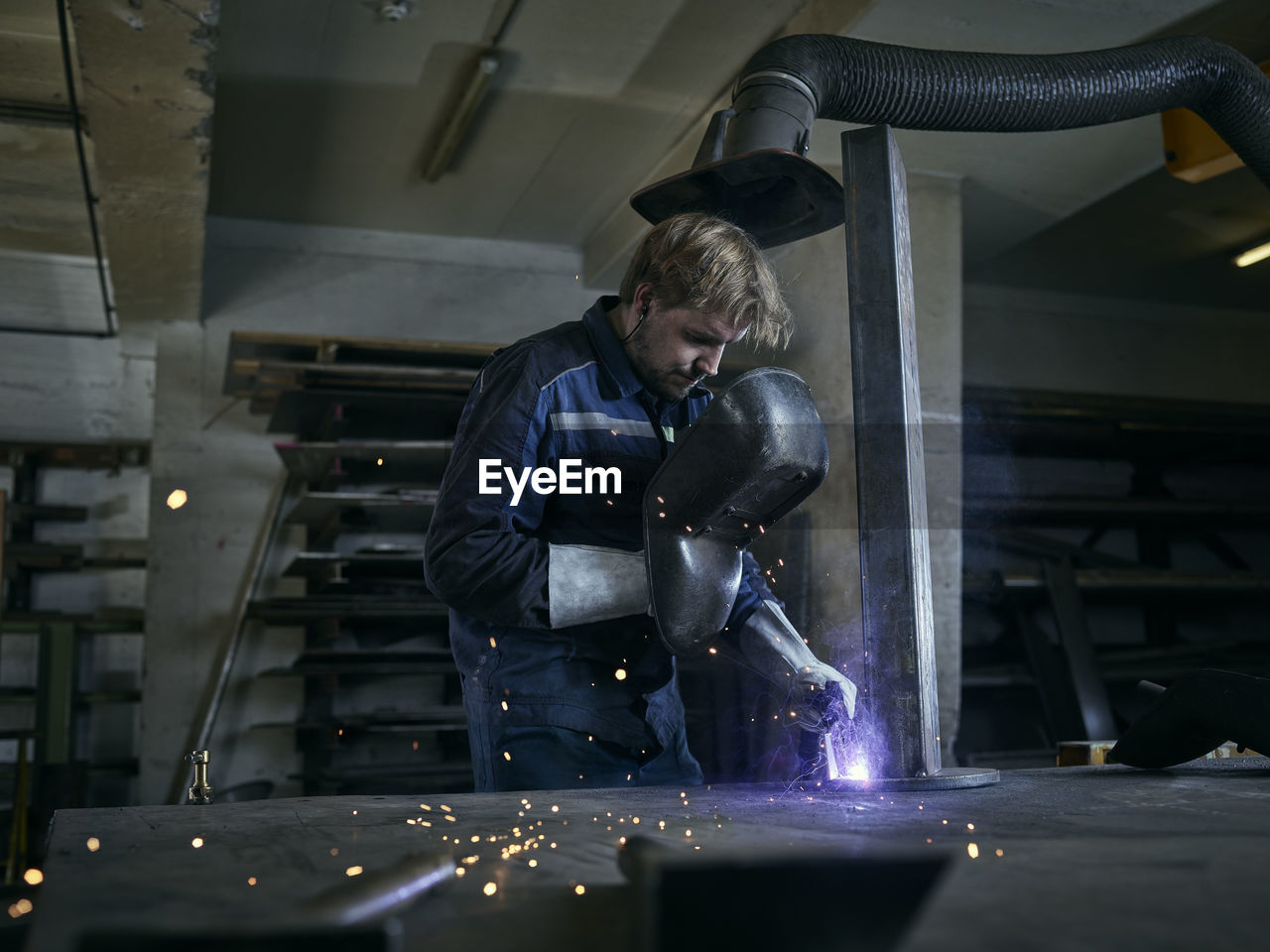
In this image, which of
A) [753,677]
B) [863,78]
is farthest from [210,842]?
[753,677]

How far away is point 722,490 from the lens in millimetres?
1534

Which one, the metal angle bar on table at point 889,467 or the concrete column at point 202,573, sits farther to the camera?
the concrete column at point 202,573

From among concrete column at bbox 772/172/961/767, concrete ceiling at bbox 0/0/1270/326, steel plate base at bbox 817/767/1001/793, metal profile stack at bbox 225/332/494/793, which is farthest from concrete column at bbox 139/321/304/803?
steel plate base at bbox 817/767/1001/793

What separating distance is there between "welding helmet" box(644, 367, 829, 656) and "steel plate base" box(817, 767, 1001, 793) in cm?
29

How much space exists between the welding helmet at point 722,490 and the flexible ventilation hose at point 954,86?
733mm

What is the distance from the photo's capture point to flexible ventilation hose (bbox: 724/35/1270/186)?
2096mm

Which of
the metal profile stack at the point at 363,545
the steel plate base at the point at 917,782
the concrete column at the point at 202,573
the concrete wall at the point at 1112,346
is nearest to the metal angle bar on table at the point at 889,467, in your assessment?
the steel plate base at the point at 917,782

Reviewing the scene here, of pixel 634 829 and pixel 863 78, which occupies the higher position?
pixel 863 78

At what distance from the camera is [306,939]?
0.54 metres

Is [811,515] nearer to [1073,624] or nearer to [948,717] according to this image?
[948,717]

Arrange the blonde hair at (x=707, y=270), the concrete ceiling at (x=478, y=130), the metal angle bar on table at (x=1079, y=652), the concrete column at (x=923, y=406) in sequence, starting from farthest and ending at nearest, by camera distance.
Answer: the metal angle bar on table at (x=1079, y=652)
the concrete column at (x=923, y=406)
the concrete ceiling at (x=478, y=130)
the blonde hair at (x=707, y=270)

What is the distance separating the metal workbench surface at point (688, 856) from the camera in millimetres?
667

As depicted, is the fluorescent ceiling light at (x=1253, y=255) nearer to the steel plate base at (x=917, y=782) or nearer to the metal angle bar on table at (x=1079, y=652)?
the metal angle bar on table at (x=1079, y=652)

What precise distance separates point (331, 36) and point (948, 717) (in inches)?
132
